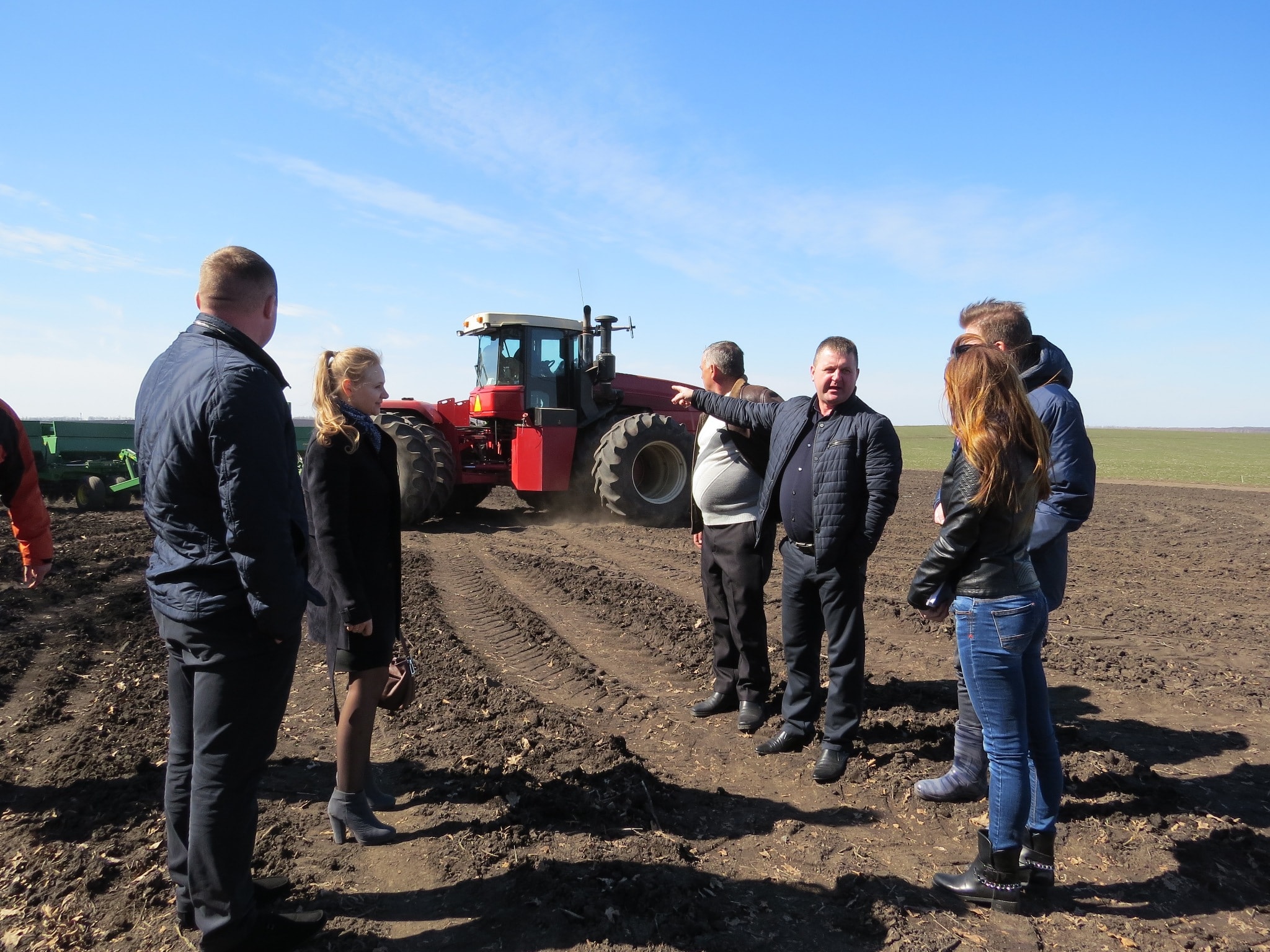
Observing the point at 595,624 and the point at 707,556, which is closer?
the point at 707,556

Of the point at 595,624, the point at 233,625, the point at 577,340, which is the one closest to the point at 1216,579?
the point at 595,624

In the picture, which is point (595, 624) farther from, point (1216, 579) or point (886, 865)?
point (1216, 579)

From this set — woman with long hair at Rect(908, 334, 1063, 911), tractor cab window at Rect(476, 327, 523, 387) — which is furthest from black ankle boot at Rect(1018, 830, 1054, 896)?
tractor cab window at Rect(476, 327, 523, 387)

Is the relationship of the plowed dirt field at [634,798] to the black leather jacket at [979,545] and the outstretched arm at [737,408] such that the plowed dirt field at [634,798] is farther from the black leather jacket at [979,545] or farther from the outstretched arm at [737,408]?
the outstretched arm at [737,408]

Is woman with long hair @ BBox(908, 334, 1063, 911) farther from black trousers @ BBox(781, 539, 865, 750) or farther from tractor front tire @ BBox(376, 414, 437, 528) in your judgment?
tractor front tire @ BBox(376, 414, 437, 528)

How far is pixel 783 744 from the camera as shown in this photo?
381cm

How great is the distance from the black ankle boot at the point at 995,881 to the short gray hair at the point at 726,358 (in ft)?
7.91

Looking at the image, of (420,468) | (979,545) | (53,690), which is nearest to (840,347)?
(979,545)

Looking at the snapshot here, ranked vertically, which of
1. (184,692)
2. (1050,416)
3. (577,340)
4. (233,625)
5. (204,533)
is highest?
(577,340)

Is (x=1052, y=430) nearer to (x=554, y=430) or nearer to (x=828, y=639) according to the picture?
(x=828, y=639)

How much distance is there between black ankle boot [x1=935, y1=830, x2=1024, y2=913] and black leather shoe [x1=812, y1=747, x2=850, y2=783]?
93cm

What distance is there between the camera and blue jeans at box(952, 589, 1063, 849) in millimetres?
2508

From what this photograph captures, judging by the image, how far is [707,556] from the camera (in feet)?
14.1

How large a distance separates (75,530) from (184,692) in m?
9.14
